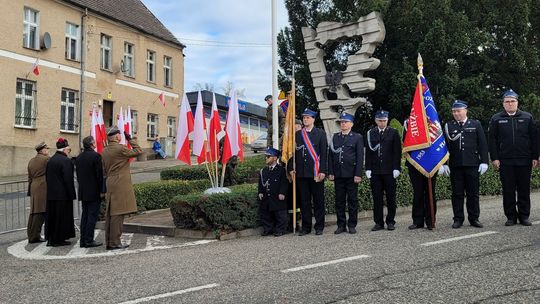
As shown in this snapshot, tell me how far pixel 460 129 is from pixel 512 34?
1852 centimetres

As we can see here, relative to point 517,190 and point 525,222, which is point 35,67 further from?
point 525,222

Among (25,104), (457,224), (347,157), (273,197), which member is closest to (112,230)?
(273,197)

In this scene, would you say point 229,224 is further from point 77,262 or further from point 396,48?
point 396,48

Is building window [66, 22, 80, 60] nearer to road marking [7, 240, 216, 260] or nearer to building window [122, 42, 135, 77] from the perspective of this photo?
building window [122, 42, 135, 77]

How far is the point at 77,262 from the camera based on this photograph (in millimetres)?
6867

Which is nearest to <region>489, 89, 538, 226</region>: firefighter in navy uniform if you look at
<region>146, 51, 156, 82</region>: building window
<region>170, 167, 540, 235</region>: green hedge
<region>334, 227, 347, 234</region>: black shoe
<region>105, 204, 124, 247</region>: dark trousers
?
<region>334, 227, 347, 234</region>: black shoe

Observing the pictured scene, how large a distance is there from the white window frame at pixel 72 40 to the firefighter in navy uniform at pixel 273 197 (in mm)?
20065

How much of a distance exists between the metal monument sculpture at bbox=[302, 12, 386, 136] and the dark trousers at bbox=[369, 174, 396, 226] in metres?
7.59

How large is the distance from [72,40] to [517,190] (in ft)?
77.2

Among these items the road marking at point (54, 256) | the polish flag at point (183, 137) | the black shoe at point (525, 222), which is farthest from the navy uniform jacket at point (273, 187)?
the black shoe at point (525, 222)

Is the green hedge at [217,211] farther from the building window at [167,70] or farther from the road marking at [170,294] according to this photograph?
the building window at [167,70]

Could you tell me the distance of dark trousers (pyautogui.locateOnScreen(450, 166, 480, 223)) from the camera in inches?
299

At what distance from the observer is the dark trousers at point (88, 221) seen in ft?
26.2

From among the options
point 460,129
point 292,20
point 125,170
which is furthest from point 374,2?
point 125,170
